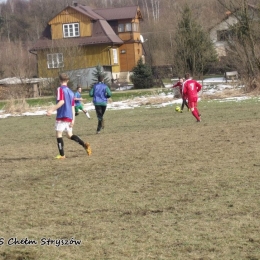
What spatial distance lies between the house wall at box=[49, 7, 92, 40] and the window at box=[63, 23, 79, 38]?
35cm

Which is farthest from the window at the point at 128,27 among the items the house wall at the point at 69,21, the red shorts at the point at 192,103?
the red shorts at the point at 192,103

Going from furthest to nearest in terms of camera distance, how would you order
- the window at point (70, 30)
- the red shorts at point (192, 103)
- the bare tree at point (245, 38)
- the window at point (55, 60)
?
the window at point (70, 30) → the window at point (55, 60) → the bare tree at point (245, 38) → the red shorts at point (192, 103)

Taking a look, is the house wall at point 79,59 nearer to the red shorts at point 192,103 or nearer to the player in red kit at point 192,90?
the player in red kit at point 192,90

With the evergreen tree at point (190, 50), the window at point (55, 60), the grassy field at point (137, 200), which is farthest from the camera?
the window at point (55, 60)

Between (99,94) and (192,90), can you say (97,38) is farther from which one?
(99,94)

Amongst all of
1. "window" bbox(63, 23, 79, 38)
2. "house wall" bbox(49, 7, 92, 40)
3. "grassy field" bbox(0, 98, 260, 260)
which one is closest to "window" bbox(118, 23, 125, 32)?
"house wall" bbox(49, 7, 92, 40)

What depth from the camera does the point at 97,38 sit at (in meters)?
62.8

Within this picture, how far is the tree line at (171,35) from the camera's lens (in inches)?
1625

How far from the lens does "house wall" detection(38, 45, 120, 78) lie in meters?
49.6

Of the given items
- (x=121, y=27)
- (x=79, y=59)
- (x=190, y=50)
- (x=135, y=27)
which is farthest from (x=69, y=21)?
(x=190, y=50)

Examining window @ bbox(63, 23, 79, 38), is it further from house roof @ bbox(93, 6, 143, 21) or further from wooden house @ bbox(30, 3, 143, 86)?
house roof @ bbox(93, 6, 143, 21)

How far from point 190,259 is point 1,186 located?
5094 mm

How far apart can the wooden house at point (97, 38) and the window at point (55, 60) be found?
443 millimetres

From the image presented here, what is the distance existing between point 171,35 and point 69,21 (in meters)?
13.6
